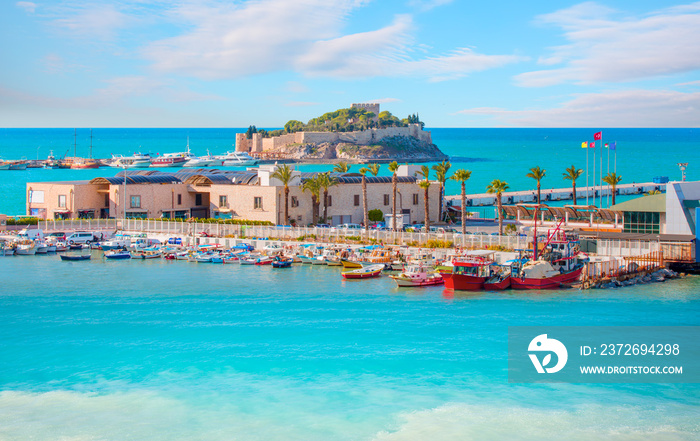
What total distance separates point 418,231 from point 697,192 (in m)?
22.4

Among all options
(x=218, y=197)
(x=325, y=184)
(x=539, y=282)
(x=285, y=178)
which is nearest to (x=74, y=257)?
(x=218, y=197)

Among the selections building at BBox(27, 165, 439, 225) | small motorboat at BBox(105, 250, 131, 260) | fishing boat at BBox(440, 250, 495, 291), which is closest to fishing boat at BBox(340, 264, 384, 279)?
fishing boat at BBox(440, 250, 495, 291)

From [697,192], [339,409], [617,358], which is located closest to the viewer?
[339,409]

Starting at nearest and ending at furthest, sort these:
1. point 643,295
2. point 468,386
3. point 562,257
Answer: point 468,386
point 643,295
point 562,257

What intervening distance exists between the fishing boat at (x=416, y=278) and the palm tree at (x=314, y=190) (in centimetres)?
1791

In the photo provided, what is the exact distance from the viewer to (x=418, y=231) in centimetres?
6550

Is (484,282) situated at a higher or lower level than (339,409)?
higher

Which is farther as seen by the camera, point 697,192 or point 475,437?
point 697,192

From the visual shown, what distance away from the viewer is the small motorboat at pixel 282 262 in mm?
59478

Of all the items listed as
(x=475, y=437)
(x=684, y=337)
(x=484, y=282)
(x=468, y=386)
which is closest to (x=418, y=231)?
(x=484, y=282)

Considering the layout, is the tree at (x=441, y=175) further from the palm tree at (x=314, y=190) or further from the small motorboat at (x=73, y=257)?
the small motorboat at (x=73, y=257)

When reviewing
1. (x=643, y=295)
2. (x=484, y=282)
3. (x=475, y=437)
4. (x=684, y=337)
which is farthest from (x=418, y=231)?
(x=475, y=437)

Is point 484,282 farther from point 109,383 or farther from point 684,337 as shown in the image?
Answer: point 109,383

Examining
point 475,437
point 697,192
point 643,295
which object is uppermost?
point 697,192
